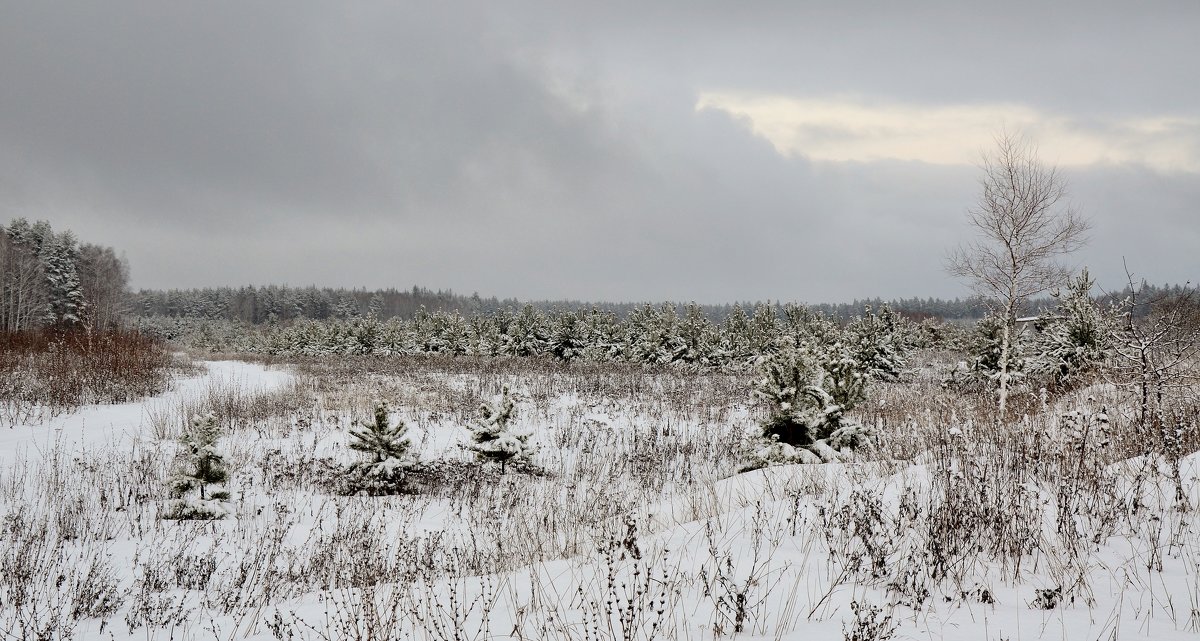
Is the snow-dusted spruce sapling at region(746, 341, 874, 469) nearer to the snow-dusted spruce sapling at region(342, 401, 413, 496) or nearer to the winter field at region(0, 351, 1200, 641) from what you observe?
the winter field at region(0, 351, 1200, 641)

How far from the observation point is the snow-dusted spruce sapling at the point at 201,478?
609 centimetres

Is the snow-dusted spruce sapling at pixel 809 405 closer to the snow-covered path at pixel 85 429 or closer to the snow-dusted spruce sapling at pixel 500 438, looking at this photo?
the snow-dusted spruce sapling at pixel 500 438

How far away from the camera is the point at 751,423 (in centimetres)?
1238

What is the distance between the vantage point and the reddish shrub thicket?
11094 mm

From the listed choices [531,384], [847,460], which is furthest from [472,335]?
[847,460]

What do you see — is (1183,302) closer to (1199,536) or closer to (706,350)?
(1199,536)

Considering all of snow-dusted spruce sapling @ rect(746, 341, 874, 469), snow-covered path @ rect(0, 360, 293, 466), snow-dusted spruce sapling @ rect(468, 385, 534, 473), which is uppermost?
snow-dusted spruce sapling @ rect(746, 341, 874, 469)

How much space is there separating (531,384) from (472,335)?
71.1 ft

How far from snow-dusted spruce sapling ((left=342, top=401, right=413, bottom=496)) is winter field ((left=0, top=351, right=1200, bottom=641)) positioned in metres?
0.36

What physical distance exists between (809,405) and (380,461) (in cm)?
601

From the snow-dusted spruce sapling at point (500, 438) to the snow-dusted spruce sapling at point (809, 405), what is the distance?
3467 mm

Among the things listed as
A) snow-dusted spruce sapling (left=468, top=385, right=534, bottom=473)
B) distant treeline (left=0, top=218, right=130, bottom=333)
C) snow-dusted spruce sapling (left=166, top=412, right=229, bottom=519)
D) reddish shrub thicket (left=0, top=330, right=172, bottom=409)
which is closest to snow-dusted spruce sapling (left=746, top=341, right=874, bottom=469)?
snow-dusted spruce sapling (left=468, top=385, right=534, bottom=473)

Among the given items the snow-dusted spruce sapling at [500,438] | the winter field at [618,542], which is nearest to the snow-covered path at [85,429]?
the winter field at [618,542]

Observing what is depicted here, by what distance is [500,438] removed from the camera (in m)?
8.45
